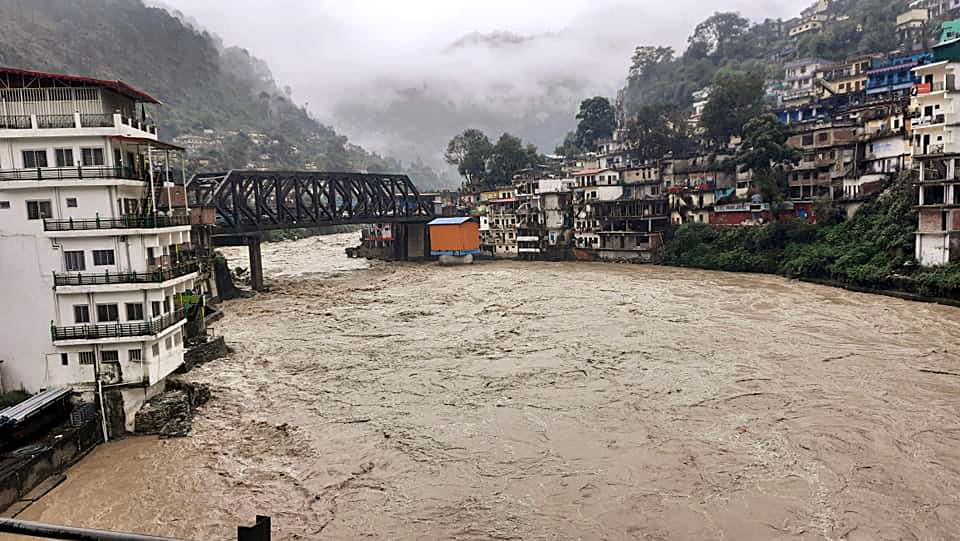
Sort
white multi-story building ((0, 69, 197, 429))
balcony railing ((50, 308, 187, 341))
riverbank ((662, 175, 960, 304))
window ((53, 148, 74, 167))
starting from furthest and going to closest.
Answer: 1. riverbank ((662, 175, 960, 304))
2. window ((53, 148, 74, 167))
3. balcony railing ((50, 308, 187, 341))
4. white multi-story building ((0, 69, 197, 429))

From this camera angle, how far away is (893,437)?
15.1m

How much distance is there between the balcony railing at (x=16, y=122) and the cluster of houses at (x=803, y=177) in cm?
3708

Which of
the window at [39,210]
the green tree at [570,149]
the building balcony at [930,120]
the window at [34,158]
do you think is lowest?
the window at [39,210]

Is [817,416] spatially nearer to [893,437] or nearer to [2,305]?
[893,437]

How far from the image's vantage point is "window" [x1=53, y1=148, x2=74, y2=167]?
16172mm

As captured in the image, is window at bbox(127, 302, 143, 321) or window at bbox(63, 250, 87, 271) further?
window at bbox(127, 302, 143, 321)

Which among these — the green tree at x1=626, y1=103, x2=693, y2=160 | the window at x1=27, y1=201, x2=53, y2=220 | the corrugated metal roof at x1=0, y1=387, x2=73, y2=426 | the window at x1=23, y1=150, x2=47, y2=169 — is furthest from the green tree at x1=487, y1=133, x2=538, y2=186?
the corrugated metal roof at x1=0, y1=387, x2=73, y2=426

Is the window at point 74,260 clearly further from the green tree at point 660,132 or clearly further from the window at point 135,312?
the green tree at point 660,132

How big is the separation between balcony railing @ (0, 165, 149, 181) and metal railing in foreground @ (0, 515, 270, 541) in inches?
645

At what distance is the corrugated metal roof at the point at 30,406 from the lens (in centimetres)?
1393

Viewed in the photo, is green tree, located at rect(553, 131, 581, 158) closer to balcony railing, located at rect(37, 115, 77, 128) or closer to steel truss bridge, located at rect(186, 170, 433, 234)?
steel truss bridge, located at rect(186, 170, 433, 234)

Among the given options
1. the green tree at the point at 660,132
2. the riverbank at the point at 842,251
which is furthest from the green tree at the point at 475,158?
the riverbank at the point at 842,251

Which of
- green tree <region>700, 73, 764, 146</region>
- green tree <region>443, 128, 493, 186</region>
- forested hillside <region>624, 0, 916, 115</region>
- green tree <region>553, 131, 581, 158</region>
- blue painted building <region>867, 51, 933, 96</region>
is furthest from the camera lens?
green tree <region>553, 131, 581, 158</region>

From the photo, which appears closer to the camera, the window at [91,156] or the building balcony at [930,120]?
the window at [91,156]
